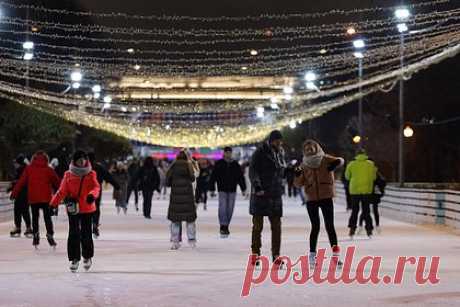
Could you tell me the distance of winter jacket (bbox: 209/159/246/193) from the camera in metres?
20.5

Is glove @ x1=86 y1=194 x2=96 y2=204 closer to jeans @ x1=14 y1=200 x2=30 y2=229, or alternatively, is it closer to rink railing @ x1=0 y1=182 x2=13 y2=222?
jeans @ x1=14 y1=200 x2=30 y2=229

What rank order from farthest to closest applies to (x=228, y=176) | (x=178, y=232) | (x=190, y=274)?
(x=228, y=176) → (x=178, y=232) → (x=190, y=274)

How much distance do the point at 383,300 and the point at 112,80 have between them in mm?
36637

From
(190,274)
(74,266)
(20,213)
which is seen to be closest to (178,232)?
(74,266)

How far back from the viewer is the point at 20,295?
10.5 meters

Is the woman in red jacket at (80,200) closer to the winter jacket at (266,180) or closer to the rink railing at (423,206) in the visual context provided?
the winter jacket at (266,180)

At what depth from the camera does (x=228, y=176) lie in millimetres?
20609

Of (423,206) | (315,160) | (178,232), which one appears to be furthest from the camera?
(423,206)

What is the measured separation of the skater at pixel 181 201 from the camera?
1688 centimetres

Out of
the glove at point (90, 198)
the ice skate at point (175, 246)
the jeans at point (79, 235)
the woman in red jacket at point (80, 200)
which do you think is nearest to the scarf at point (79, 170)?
the woman in red jacket at point (80, 200)

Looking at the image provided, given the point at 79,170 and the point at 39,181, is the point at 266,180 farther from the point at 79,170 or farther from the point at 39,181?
the point at 39,181

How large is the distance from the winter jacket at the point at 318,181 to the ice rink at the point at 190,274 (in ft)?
4.04

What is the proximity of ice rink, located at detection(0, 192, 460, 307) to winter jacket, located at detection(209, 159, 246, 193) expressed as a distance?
0.94 metres

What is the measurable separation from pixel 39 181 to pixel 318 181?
17.0 ft
